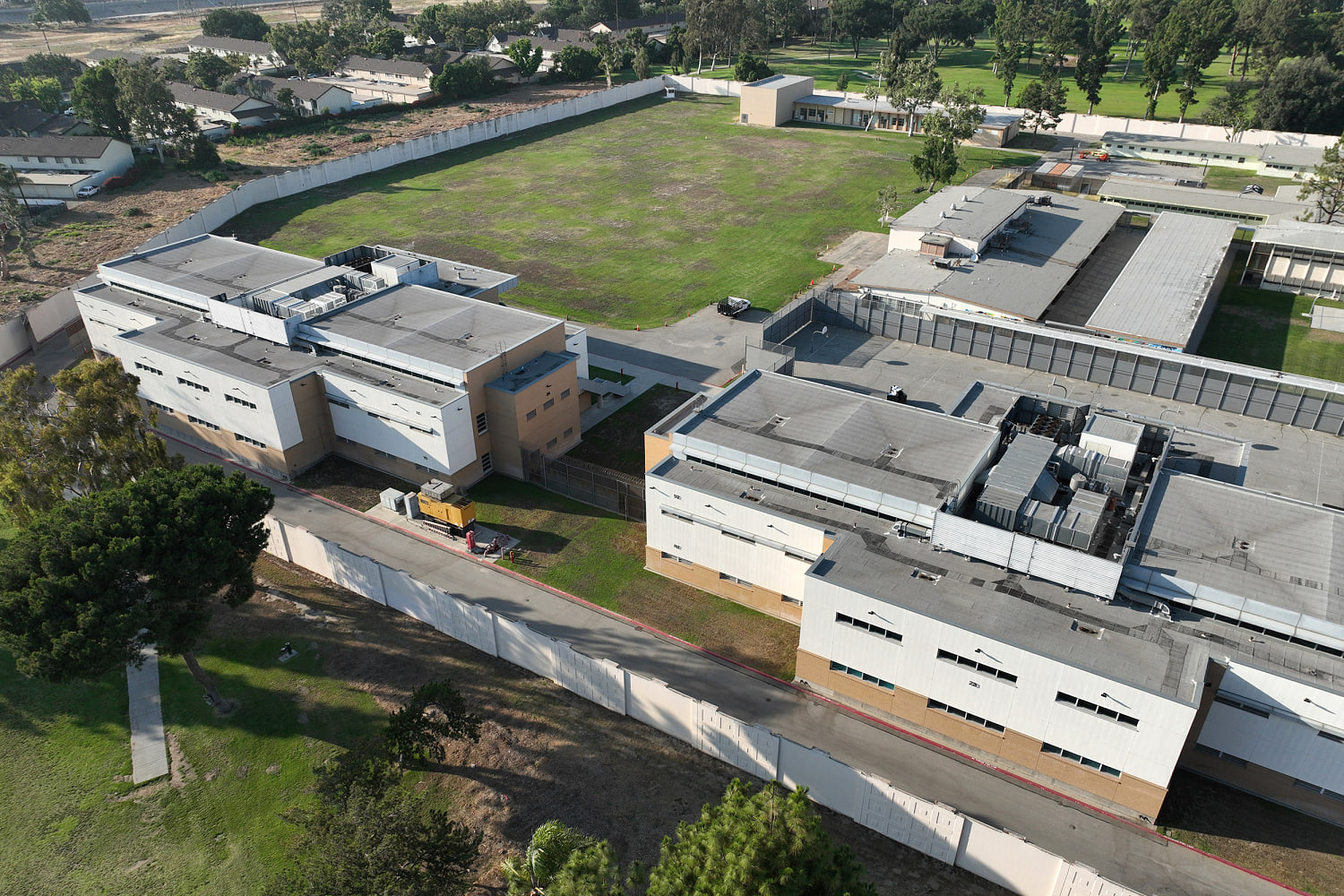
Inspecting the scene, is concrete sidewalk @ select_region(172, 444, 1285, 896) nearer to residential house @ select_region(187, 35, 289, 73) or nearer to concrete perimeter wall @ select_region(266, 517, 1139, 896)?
concrete perimeter wall @ select_region(266, 517, 1139, 896)

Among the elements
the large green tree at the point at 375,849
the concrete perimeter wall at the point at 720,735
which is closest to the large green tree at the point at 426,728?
the large green tree at the point at 375,849

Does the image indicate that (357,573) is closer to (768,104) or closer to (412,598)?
(412,598)

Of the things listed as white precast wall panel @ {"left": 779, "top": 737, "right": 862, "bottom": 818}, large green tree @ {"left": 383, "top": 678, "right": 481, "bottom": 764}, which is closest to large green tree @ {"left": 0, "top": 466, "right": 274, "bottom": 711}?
large green tree @ {"left": 383, "top": 678, "right": 481, "bottom": 764}

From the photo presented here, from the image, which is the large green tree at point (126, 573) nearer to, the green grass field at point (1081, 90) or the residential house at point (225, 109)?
the residential house at point (225, 109)

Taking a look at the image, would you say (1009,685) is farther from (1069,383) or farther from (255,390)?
(255,390)

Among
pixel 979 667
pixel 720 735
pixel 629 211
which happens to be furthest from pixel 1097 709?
pixel 629 211

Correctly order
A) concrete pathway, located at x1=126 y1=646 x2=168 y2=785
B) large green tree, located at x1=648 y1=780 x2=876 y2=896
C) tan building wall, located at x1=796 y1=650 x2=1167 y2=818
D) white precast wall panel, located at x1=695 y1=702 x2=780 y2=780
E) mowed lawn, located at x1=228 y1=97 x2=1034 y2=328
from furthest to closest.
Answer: mowed lawn, located at x1=228 y1=97 x2=1034 y2=328 → concrete pathway, located at x1=126 y1=646 x2=168 y2=785 → white precast wall panel, located at x1=695 y1=702 x2=780 y2=780 → tan building wall, located at x1=796 y1=650 x2=1167 y2=818 → large green tree, located at x1=648 y1=780 x2=876 y2=896

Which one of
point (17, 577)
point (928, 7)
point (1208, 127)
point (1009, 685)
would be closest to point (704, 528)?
point (1009, 685)
